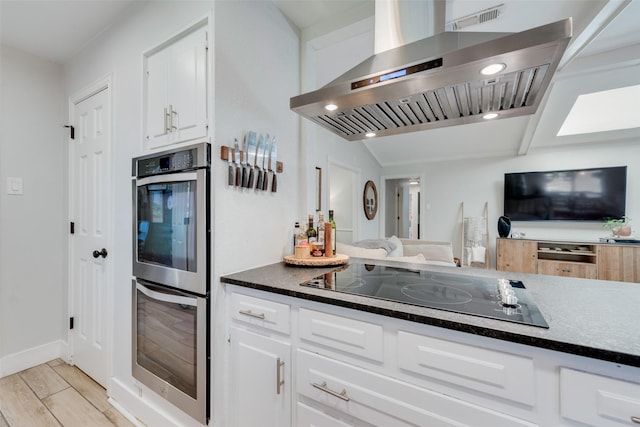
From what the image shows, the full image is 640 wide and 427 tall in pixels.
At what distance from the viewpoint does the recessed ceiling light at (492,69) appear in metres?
0.85

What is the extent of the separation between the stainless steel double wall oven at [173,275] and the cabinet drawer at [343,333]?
0.54 m

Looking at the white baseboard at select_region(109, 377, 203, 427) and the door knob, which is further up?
the door knob

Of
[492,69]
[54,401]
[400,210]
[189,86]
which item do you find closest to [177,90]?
[189,86]

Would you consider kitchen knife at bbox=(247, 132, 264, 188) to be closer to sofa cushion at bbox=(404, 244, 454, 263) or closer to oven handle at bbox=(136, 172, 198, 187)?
oven handle at bbox=(136, 172, 198, 187)

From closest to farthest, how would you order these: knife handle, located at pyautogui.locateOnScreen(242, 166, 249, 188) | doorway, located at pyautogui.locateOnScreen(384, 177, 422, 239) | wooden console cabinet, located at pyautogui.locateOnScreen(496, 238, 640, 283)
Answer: knife handle, located at pyautogui.locateOnScreen(242, 166, 249, 188) → wooden console cabinet, located at pyautogui.locateOnScreen(496, 238, 640, 283) → doorway, located at pyautogui.locateOnScreen(384, 177, 422, 239)

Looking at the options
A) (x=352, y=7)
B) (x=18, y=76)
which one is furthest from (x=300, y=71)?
(x=18, y=76)

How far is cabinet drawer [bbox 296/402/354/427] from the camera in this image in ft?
3.33

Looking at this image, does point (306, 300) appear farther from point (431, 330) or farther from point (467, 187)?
point (467, 187)

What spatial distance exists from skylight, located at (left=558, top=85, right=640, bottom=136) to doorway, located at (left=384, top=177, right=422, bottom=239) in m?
2.88

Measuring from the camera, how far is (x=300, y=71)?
1.90 metres

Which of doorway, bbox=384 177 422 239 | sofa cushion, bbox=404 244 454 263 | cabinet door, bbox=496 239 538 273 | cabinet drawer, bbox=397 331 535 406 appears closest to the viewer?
cabinet drawer, bbox=397 331 535 406

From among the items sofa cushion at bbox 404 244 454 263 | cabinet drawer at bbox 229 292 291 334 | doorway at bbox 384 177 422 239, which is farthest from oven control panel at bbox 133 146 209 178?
doorway at bbox 384 177 422 239

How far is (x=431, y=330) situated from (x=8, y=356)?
118 inches

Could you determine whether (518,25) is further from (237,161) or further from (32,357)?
(32,357)
